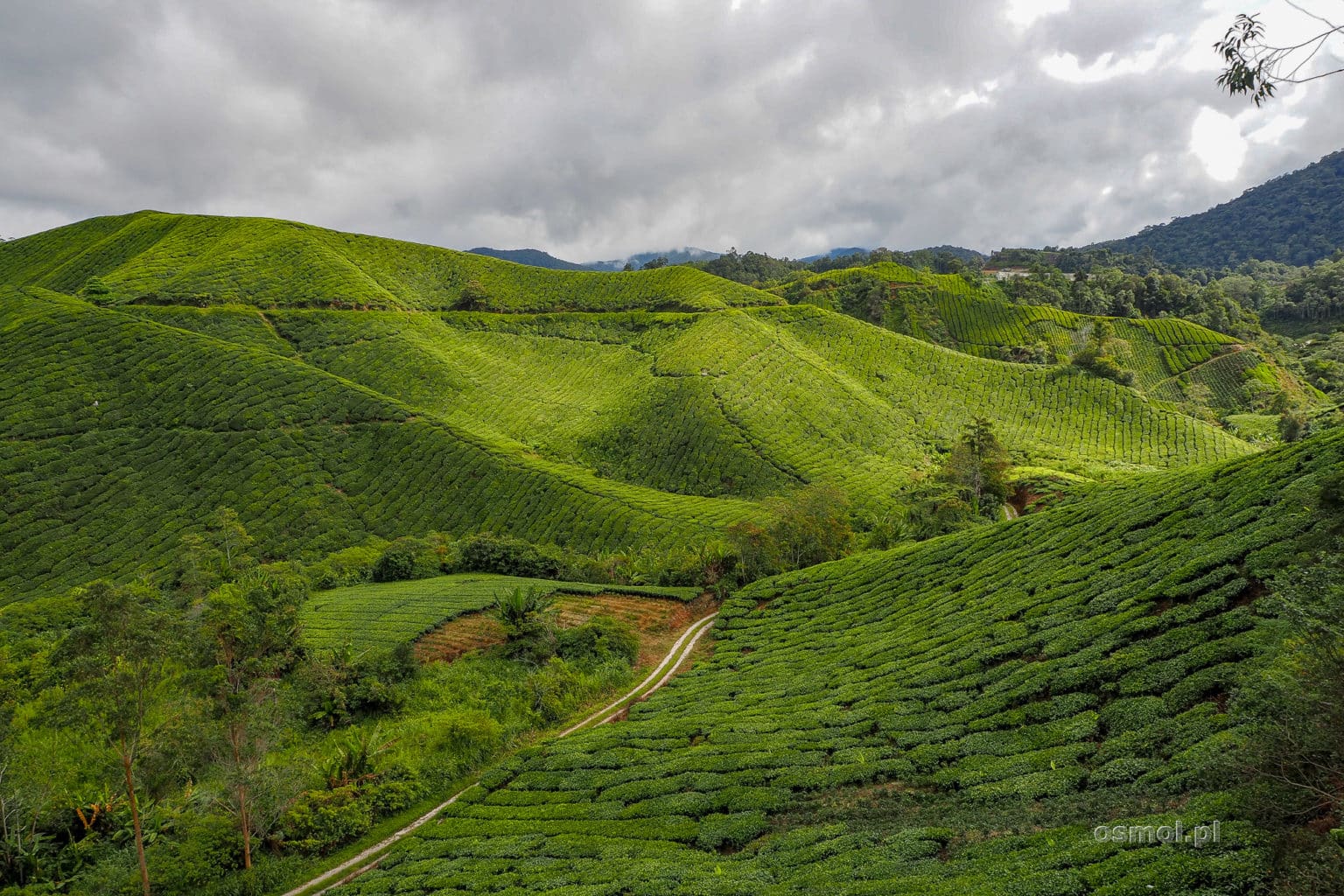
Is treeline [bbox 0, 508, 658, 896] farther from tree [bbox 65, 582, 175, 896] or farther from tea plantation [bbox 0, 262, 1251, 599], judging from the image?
tea plantation [bbox 0, 262, 1251, 599]

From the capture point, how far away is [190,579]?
40.4 metres

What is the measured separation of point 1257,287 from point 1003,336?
104 metres

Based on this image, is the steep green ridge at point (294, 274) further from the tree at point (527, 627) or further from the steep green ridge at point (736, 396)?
the tree at point (527, 627)

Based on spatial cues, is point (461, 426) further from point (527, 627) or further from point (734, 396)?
point (527, 627)

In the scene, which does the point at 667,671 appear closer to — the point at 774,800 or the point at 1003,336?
the point at 774,800

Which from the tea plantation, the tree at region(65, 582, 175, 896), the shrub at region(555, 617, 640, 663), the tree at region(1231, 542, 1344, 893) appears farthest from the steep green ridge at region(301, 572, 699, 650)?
the tree at region(1231, 542, 1344, 893)

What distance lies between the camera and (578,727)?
93.8 feet

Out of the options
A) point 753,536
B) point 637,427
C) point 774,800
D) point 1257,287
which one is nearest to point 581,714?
point 774,800

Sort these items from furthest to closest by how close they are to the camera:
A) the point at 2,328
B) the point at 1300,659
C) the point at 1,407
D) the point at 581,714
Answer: the point at 2,328 < the point at 1,407 < the point at 581,714 < the point at 1300,659

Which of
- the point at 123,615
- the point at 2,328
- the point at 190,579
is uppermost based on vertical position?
the point at 2,328

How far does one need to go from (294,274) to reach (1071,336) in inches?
6238

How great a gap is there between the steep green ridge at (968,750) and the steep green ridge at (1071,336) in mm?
103653

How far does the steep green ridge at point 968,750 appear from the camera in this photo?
13.1 metres

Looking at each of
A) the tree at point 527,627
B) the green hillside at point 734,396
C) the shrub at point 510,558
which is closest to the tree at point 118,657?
the tree at point 527,627
